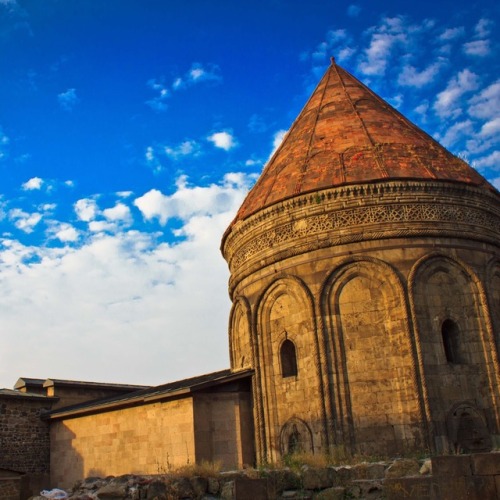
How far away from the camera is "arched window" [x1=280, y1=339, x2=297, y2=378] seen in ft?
51.6

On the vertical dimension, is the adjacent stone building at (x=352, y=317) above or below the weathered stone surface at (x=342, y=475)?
above

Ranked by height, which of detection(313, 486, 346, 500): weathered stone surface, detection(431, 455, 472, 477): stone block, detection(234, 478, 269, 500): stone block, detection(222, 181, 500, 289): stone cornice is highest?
detection(222, 181, 500, 289): stone cornice

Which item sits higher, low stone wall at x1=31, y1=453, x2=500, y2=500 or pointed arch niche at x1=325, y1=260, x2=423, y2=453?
pointed arch niche at x1=325, y1=260, x2=423, y2=453

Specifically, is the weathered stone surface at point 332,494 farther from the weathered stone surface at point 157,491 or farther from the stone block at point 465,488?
the weathered stone surface at point 157,491

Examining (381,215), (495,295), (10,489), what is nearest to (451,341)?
(495,295)

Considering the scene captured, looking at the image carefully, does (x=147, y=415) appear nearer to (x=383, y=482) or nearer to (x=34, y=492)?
(x=34, y=492)

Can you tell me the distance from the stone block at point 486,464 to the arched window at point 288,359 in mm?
7664

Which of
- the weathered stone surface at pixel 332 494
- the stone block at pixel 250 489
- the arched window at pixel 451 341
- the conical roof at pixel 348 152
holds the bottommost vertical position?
the weathered stone surface at pixel 332 494

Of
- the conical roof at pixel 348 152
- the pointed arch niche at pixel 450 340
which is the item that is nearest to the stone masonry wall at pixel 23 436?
the conical roof at pixel 348 152

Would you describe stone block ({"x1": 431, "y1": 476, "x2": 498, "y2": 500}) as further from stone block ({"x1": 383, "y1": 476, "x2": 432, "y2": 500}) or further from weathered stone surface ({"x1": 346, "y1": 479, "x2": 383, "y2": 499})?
weathered stone surface ({"x1": 346, "y1": 479, "x2": 383, "y2": 499})

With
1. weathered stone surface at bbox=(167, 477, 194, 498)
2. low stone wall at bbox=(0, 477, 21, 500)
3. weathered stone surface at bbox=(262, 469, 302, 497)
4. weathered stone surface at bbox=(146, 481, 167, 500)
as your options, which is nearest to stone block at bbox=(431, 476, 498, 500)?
weathered stone surface at bbox=(262, 469, 302, 497)

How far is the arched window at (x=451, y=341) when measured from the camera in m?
14.6

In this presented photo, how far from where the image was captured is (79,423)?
19531 mm

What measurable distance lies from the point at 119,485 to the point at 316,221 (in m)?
8.25
